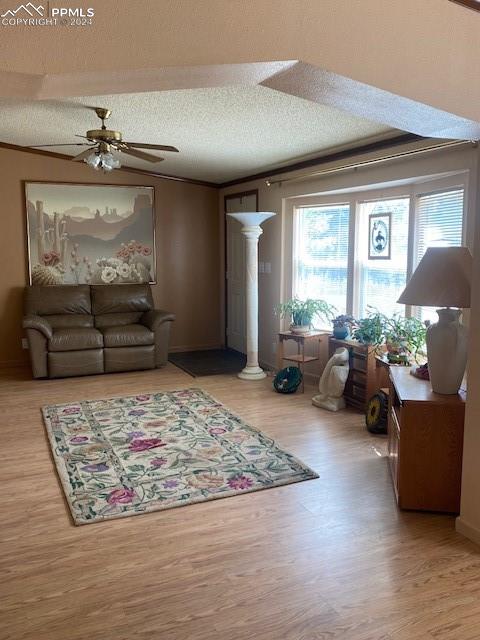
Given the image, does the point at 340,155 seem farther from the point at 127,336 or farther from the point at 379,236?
the point at 127,336

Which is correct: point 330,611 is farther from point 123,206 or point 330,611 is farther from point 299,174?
point 123,206

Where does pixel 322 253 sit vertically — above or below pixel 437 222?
below

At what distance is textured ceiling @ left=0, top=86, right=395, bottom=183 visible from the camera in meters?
3.84

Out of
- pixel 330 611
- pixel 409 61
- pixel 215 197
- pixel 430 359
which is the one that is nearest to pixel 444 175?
pixel 430 359

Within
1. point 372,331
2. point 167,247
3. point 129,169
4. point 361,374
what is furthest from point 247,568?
point 129,169

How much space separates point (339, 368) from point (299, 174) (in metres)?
2.06

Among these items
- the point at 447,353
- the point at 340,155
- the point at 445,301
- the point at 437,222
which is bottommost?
the point at 447,353

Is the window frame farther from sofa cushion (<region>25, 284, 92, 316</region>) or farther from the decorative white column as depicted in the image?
sofa cushion (<region>25, 284, 92, 316</region>)

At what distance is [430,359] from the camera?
3023 millimetres

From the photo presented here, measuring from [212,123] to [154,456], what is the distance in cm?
263

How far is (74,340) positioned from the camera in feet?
19.2

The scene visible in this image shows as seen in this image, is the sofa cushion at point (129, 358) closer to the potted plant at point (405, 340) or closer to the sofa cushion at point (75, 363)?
the sofa cushion at point (75, 363)

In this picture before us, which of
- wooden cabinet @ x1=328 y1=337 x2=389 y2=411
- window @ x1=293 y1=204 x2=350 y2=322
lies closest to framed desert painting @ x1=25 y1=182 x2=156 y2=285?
window @ x1=293 y1=204 x2=350 y2=322

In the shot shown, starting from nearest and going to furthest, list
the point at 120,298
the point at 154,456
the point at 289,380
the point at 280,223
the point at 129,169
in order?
the point at 154,456
the point at 289,380
the point at 280,223
the point at 120,298
the point at 129,169
